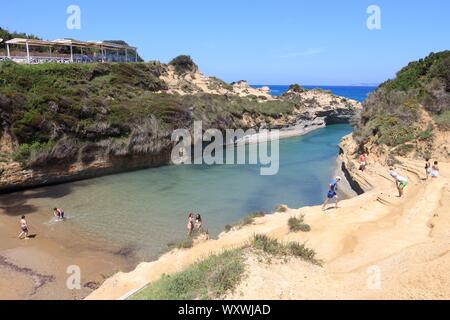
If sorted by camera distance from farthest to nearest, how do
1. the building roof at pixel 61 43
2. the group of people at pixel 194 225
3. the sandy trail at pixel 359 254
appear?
the building roof at pixel 61 43
the group of people at pixel 194 225
the sandy trail at pixel 359 254

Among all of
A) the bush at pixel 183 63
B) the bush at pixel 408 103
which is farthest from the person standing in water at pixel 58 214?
the bush at pixel 183 63

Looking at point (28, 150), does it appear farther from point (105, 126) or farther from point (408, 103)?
point (408, 103)

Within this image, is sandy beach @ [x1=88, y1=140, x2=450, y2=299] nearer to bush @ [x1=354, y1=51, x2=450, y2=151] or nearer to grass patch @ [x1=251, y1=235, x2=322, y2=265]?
grass patch @ [x1=251, y1=235, x2=322, y2=265]

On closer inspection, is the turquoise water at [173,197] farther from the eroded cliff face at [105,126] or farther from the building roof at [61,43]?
the building roof at [61,43]

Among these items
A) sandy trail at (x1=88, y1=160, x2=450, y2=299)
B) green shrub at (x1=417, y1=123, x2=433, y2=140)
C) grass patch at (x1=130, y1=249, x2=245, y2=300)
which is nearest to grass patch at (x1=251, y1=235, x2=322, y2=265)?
sandy trail at (x1=88, y1=160, x2=450, y2=299)

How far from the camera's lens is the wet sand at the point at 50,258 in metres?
13.0

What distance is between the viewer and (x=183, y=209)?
21.5m

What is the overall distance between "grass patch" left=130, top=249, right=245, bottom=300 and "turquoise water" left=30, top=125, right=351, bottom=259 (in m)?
6.79

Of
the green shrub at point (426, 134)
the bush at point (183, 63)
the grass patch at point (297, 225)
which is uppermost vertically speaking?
the bush at point (183, 63)

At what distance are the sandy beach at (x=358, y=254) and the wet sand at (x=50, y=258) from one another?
Answer: 2.23 m

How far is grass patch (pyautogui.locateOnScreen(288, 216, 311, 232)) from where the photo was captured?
14.4 m
